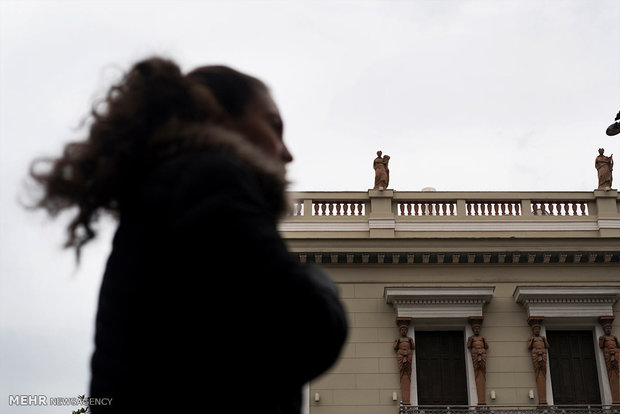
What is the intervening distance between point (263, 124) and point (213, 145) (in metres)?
0.22

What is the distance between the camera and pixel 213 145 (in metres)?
1.78

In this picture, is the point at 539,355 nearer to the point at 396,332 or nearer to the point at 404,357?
the point at 404,357

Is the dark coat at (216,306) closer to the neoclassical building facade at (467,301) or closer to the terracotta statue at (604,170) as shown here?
the neoclassical building facade at (467,301)

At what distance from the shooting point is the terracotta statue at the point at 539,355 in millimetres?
18047

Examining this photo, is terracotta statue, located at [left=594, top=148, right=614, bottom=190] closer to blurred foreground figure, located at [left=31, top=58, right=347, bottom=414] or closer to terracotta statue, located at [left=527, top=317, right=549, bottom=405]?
terracotta statue, located at [left=527, top=317, right=549, bottom=405]

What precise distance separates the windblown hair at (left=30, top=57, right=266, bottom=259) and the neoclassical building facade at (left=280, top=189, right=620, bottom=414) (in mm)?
16762

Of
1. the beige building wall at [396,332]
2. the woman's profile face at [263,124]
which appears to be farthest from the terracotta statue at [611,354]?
the woman's profile face at [263,124]

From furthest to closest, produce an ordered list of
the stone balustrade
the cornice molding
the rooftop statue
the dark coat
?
the stone balustrade, the cornice molding, the rooftop statue, the dark coat

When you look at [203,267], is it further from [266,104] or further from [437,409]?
[437,409]

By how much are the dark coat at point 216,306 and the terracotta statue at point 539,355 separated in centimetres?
1748

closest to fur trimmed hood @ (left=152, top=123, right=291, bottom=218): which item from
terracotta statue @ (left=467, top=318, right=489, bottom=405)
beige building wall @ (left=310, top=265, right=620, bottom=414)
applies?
beige building wall @ (left=310, top=265, right=620, bottom=414)

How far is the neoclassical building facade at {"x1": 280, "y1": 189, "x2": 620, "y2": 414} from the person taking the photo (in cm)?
1830

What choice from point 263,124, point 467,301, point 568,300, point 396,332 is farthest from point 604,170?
point 263,124

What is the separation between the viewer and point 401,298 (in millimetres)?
18844
